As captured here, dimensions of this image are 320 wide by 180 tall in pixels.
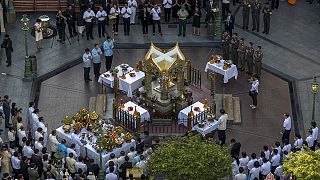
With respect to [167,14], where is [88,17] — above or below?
above

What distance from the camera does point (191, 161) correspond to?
3778cm

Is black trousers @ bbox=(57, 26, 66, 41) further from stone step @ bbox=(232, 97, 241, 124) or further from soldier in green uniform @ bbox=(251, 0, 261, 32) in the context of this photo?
stone step @ bbox=(232, 97, 241, 124)

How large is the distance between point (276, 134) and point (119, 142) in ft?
28.9

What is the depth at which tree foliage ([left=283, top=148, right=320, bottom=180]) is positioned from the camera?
36.8m

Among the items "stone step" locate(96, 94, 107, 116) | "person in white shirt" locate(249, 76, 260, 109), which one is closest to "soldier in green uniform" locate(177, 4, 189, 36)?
"person in white shirt" locate(249, 76, 260, 109)

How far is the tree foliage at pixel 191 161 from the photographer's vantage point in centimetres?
3772

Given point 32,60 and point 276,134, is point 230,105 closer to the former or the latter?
point 276,134

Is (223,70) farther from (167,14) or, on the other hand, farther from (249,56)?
(167,14)

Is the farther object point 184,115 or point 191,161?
point 184,115

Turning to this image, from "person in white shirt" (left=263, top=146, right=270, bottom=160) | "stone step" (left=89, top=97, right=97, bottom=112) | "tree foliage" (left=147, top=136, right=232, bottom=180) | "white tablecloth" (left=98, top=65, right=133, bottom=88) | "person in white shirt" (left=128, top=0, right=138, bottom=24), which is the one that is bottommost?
"person in white shirt" (left=263, top=146, right=270, bottom=160)

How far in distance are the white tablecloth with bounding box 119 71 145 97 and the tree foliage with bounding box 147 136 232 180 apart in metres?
11.2

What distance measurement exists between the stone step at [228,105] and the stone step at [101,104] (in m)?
6.47

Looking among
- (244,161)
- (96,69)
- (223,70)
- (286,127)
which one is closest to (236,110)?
(223,70)

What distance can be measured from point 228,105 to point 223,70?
9.03 feet
